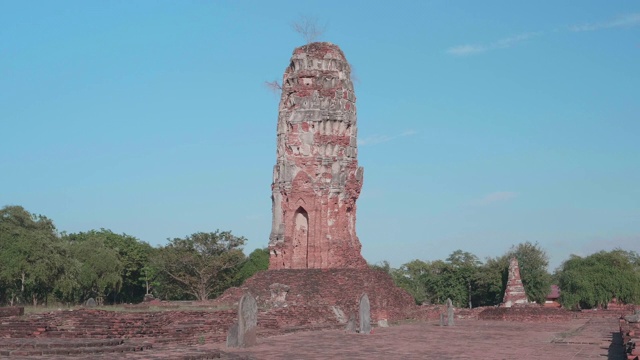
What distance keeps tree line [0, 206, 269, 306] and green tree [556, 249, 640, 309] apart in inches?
778

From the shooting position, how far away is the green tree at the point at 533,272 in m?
52.4

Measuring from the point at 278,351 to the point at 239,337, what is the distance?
112 centimetres

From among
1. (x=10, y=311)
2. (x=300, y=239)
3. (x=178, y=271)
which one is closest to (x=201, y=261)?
(x=178, y=271)

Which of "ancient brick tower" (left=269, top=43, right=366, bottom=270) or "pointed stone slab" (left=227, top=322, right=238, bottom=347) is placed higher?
"ancient brick tower" (left=269, top=43, right=366, bottom=270)

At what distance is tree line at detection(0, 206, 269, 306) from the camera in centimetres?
3186

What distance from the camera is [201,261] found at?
45969mm

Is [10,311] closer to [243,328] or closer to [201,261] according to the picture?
[243,328]

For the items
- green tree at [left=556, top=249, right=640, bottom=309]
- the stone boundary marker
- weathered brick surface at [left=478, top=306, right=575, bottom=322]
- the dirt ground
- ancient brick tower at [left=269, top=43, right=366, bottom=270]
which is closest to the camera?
the dirt ground

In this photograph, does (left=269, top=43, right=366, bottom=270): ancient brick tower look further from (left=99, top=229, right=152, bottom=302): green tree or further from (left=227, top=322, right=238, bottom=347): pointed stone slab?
(left=99, top=229, right=152, bottom=302): green tree

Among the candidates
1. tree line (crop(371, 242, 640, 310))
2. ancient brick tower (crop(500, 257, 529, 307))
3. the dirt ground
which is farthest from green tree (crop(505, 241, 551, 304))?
the dirt ground

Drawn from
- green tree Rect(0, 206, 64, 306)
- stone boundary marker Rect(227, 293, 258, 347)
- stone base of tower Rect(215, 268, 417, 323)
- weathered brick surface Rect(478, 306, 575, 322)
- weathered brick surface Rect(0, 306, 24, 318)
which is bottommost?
stone boundary marker Rect(227, 293, 258, 347)

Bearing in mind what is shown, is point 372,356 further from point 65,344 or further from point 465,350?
point 65,344

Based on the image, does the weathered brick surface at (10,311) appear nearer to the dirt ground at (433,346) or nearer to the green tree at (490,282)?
the dirt ground at (433,346)

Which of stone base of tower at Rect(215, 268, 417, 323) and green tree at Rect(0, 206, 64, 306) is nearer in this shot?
stone base of tower at Rect(215, 268, 417, 323)
